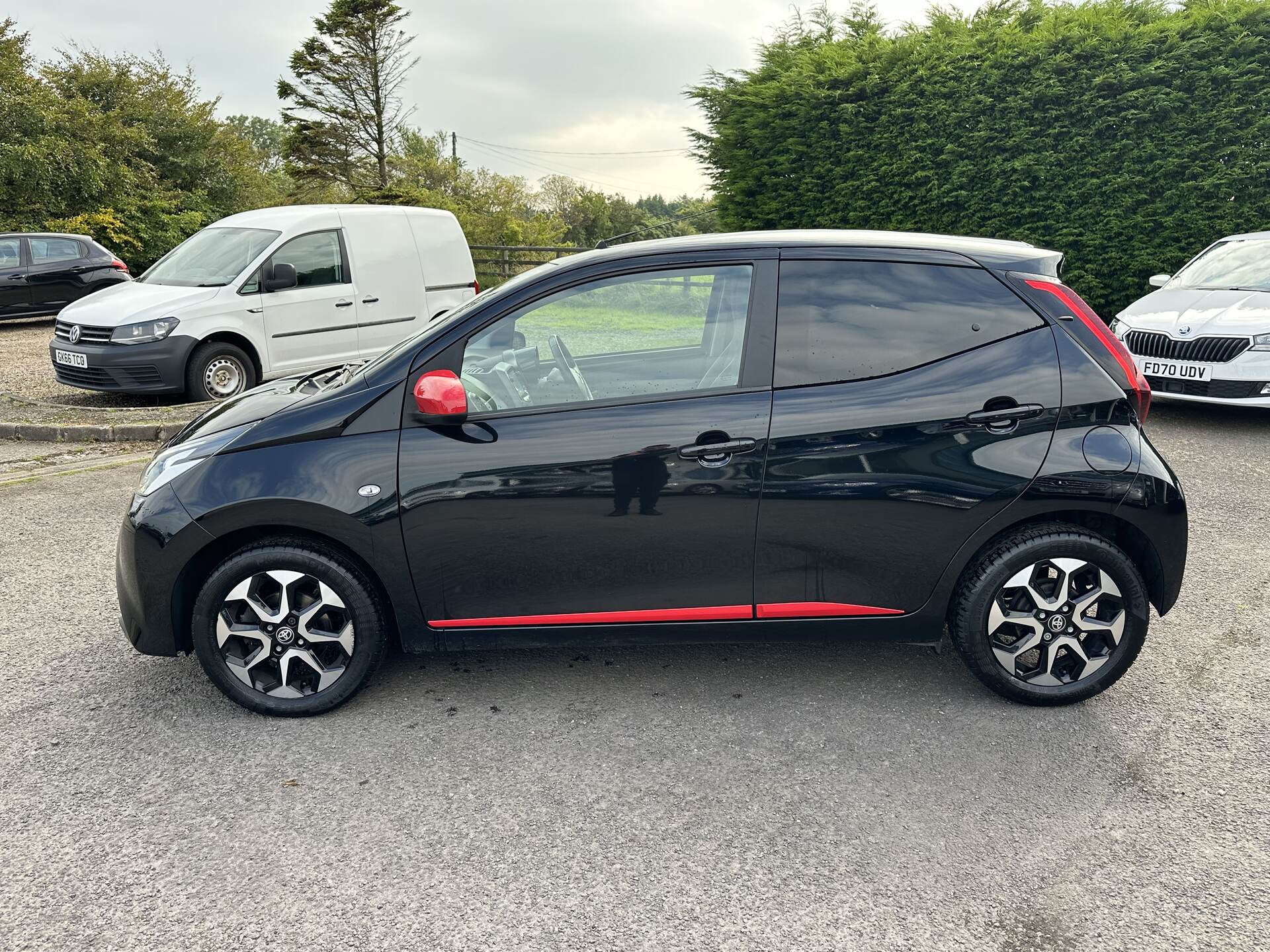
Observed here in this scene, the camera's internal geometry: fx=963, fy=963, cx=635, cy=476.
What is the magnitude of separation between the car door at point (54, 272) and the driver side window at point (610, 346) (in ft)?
50.6

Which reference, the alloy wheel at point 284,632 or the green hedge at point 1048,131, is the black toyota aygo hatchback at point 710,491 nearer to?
the alloy wheel at point 284,632

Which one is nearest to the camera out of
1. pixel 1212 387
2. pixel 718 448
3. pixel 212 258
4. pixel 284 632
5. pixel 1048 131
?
pixel 718 448

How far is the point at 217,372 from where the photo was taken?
9211 millimetres

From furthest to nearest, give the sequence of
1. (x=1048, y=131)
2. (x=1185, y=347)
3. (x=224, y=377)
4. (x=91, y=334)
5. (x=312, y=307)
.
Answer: (x=1048, y=131) → (x=312, y=307) → (x=224, y=377) → (x=91, y=334) → (x=1185, y=347)

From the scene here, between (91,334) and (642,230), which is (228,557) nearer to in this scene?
(642,230)

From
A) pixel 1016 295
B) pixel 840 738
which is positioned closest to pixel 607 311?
pixel 1016 295

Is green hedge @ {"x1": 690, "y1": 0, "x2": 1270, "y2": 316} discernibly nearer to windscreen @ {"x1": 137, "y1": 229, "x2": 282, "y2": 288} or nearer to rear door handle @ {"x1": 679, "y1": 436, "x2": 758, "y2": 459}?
windscreen @ {"x1": 137, "y1": 229, "x2": 282, "y2": 288}

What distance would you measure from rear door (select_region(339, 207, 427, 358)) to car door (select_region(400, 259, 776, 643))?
6656 mm

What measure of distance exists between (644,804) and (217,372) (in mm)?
7695

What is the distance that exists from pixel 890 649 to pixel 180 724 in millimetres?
2784

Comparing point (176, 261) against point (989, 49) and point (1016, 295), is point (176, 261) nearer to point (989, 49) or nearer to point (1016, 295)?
point (1016, 295)

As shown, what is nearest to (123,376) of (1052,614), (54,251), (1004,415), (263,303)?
(263,303)

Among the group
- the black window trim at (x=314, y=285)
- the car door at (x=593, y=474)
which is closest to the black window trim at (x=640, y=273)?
the car door at (x=593, y=474)

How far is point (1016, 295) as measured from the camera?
3.47m
